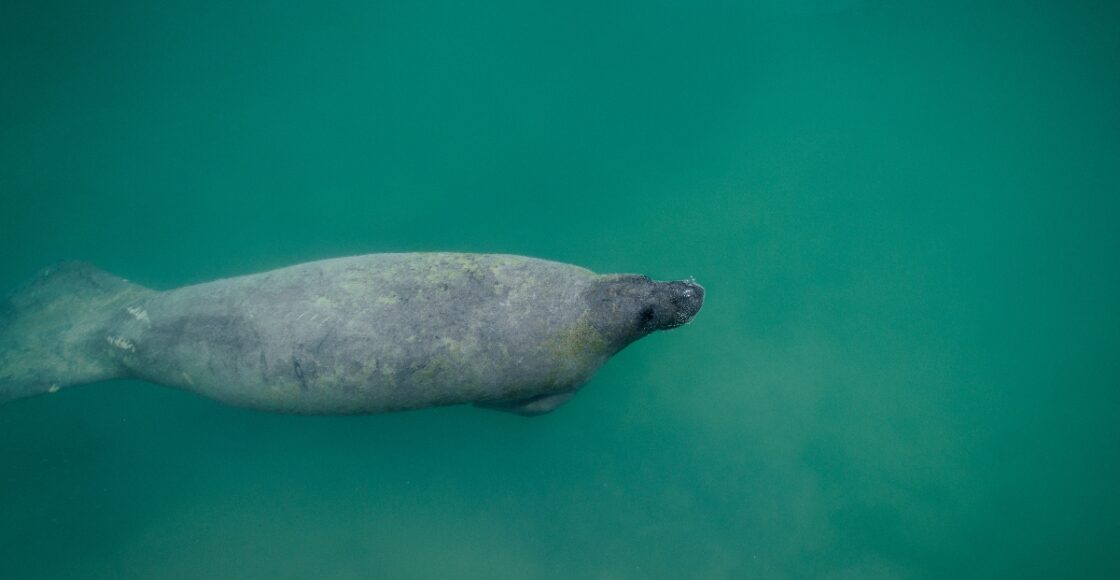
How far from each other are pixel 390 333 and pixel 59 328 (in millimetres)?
2616

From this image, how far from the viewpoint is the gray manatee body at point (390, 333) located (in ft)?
9.93

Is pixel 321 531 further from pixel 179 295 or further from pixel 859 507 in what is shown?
pixel 859 507

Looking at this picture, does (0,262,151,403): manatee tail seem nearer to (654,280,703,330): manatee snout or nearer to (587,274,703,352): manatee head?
(587,274,703,352): manatee head

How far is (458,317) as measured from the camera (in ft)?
10.1

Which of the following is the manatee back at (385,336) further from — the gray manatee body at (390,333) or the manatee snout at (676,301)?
the manatee snout at (676,301)

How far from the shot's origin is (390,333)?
300 cm

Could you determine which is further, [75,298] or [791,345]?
[791,345]

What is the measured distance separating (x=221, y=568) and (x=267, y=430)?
3.80ft

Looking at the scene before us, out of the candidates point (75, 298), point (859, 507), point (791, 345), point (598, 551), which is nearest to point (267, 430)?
point (75, 298)

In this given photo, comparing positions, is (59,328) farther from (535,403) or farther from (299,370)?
(535,403)

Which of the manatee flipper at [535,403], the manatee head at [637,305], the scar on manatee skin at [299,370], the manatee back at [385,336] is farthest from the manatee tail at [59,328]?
the manatee head at [637,305]

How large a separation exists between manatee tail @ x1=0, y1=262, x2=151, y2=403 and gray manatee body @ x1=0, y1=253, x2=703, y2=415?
2 centimetres

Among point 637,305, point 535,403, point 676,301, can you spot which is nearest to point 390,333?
point 535,403

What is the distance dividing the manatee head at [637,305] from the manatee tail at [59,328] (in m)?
3.18
